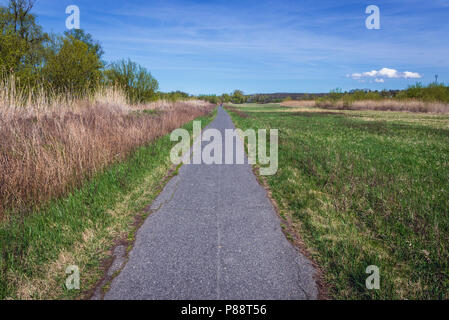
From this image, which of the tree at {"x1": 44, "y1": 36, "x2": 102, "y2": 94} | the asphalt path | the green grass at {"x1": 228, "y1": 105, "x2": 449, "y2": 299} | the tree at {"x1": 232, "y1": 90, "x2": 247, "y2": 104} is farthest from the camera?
the tree at {"x1": 232, "y1": 90, "x2": 247, "y2": 104}

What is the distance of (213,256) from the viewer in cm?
286

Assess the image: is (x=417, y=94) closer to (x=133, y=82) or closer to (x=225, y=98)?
(x=133, y=82)

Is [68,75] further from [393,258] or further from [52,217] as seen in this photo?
[393,258]

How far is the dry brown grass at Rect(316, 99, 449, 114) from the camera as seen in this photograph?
41.5 meters

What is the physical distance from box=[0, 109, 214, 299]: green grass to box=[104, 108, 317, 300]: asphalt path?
40 cm

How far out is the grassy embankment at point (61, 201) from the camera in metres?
2.50

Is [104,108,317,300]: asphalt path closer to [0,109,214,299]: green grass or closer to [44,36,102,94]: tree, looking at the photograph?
[0,109,214,299]: green grass

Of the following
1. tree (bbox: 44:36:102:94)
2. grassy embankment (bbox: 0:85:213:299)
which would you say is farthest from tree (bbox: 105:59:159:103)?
grassy embankment (bbox: 0:85:213:299)

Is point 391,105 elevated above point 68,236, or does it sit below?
above

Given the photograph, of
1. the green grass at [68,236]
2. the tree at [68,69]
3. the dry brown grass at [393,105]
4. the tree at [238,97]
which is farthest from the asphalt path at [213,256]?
the tree at [238,97]

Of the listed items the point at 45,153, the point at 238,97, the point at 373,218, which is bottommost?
the point at 373,218

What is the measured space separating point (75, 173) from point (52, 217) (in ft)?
5.72

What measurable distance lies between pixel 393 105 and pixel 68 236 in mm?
60057

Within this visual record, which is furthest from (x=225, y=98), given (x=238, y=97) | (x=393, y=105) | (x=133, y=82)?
(x=133, y=82)
